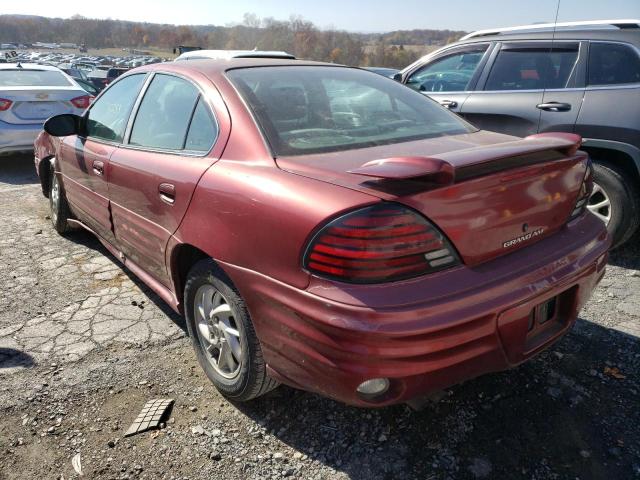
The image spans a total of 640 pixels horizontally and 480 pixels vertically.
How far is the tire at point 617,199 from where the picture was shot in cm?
381

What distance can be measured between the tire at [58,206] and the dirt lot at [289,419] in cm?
147

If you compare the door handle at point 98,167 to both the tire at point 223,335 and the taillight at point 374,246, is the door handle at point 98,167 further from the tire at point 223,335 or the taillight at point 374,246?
the taillight at point 374,246

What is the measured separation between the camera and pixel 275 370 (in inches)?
77.8

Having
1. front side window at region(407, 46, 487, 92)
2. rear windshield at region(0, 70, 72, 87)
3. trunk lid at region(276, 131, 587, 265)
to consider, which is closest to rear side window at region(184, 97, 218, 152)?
trunk lid at region(276, 131, 587, 265)

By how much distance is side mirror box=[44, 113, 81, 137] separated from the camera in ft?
11.8

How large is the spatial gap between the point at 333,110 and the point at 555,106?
7.99ft

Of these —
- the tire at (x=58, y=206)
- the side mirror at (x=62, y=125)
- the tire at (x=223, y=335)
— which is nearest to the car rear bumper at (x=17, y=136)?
the tire at (x=58, y=206)

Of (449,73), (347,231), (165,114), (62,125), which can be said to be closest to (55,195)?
(62,125)

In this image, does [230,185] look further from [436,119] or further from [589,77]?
[589,77]

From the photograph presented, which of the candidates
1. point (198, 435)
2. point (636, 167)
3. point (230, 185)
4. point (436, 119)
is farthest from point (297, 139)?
point (636, 167)

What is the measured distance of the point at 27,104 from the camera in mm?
7094

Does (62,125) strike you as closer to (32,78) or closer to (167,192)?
(167,192)

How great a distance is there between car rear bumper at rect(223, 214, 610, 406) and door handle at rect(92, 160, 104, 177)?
5.33 feet

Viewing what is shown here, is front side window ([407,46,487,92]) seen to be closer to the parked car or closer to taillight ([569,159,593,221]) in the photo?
the parked car
